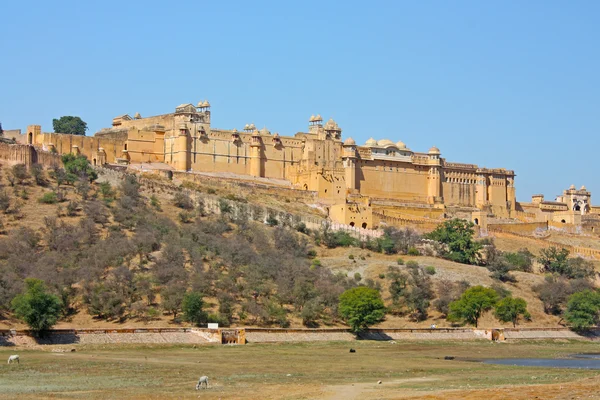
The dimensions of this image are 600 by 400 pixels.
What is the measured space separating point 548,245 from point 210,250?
3341 centimetres

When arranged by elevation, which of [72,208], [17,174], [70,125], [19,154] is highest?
[70,125]

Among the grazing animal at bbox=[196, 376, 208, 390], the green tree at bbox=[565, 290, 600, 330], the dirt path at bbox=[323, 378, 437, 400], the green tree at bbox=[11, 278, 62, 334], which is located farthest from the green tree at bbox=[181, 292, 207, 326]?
the green tree at bbox=[565, 290, 600, 330]

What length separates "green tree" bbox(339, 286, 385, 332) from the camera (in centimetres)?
5756

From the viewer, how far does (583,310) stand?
6494cm

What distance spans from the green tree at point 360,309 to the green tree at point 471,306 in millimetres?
6031

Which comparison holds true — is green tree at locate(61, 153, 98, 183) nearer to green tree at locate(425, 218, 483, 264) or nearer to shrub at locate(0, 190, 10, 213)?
shrub at locate(0, 190, 10, 213)

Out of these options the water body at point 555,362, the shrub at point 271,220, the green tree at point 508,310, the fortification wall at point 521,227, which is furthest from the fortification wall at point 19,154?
the water body at point 555,362

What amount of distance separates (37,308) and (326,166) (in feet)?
156

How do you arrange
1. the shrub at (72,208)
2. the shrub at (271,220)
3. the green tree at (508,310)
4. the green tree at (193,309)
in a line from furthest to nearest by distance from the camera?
the shrub at (271,220) < the shrub at (72,208) < the green tree at (508,310) < the green tree at (193,309)

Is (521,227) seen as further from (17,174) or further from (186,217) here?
(17,174)

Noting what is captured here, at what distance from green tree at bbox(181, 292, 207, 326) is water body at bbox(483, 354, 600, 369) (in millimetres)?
14737

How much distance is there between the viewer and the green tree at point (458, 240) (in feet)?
259

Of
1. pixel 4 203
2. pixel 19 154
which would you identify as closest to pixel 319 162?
pixel 19 154

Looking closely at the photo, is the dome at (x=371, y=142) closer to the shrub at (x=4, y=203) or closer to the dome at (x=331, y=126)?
the dome at (x=331, y=126)
